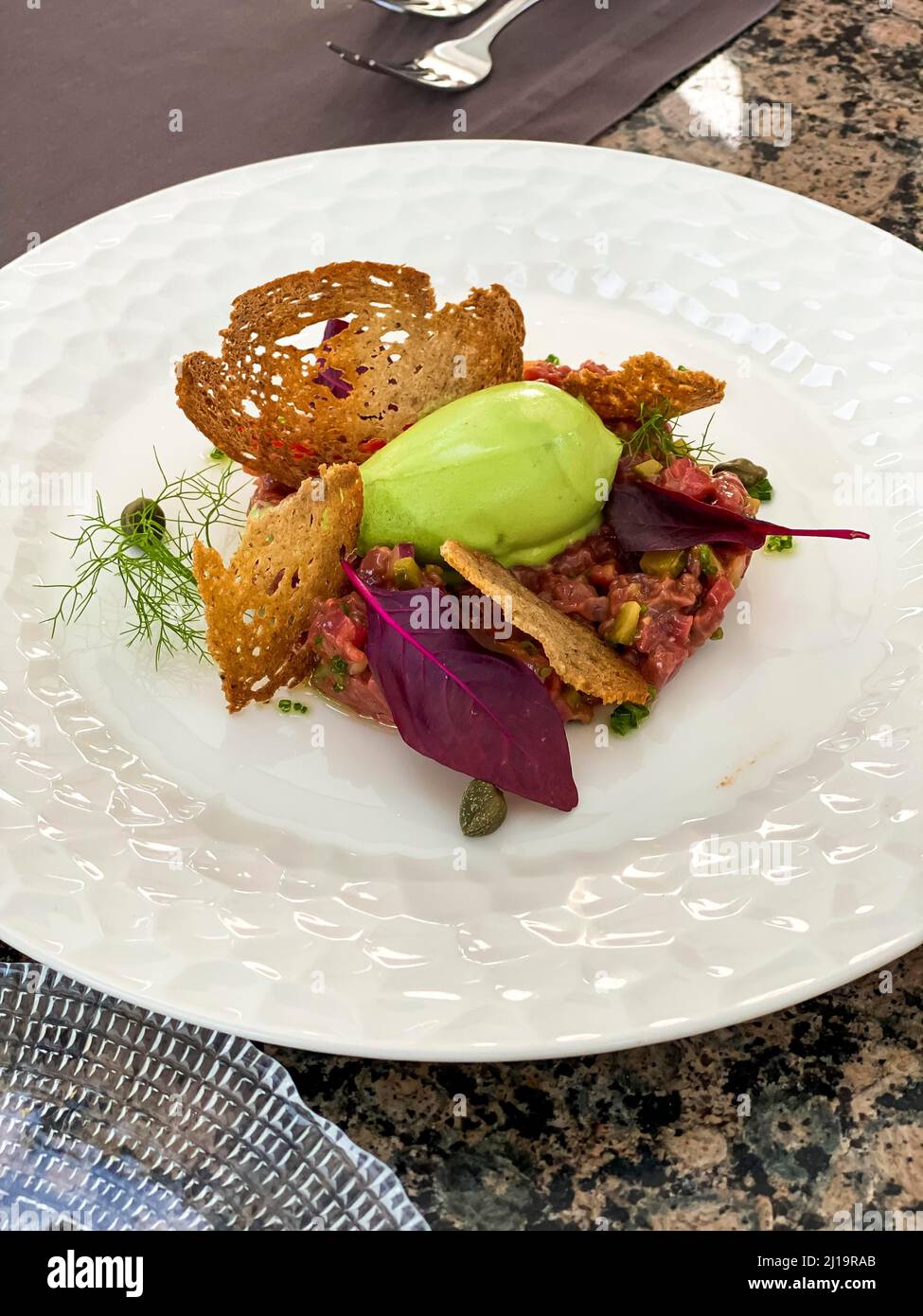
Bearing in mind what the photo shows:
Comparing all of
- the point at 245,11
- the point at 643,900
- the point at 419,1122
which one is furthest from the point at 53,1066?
the point at 245,11

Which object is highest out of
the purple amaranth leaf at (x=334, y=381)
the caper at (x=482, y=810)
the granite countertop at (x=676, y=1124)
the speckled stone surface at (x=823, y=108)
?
the speckled stone surface at (x=823, y=108)

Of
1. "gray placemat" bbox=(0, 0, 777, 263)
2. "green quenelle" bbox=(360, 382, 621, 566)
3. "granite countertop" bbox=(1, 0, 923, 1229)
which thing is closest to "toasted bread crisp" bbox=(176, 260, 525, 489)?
"green quenelle" bbox=(360, 382, 621, 566)

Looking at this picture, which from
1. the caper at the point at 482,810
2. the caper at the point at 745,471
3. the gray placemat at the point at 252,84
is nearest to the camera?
the caper at the point at 482,810

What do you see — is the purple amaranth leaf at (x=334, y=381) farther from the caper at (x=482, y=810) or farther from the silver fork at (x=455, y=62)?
the silver fork at (x=455, y=62)

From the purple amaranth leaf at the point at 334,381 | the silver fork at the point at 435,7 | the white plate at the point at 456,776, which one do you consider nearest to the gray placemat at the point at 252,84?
the silver fork at the point at 435,7

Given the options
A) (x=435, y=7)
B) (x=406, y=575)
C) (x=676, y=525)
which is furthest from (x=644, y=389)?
(x=435, y=7)
